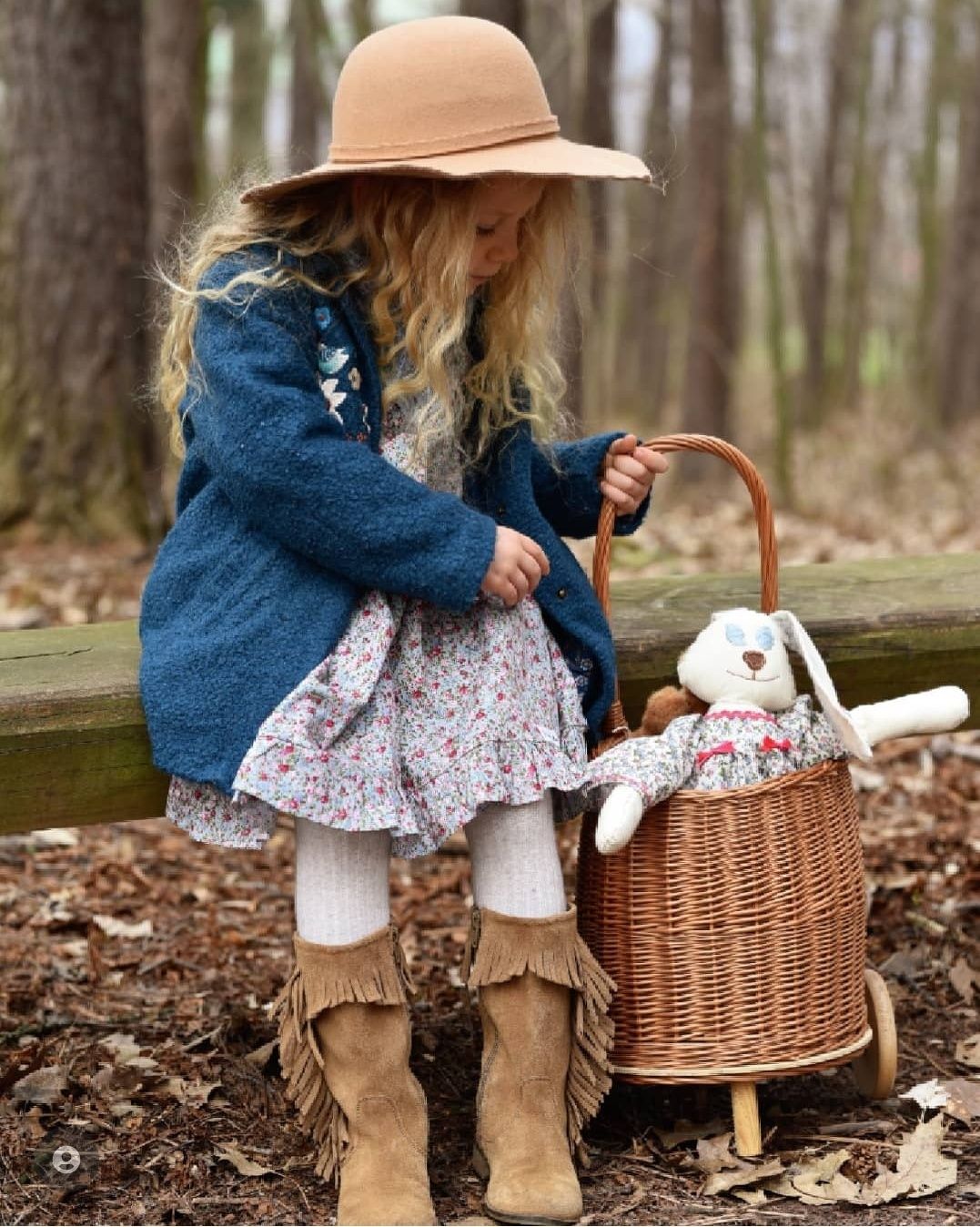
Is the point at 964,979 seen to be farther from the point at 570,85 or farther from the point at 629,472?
the point at 570,85

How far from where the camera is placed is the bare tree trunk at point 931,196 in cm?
1387

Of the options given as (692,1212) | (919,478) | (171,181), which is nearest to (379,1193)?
(692,1212)

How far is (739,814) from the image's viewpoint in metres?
2.42

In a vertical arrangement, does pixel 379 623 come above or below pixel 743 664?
above

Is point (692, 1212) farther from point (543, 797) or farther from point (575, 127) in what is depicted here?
point (575, 127)

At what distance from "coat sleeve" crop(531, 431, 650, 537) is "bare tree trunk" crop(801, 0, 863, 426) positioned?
44.0 feet

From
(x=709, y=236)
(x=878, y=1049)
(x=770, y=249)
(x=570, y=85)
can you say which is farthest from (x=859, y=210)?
(x=878, y=1049)

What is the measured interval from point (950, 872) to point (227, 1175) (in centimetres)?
200

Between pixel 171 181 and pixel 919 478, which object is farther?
pixel 919 478

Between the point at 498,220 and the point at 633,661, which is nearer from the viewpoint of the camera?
the point at 498,220

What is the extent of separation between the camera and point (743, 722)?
248 centimetres

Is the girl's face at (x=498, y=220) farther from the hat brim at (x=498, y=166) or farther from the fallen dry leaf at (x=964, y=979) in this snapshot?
the fallen dry leaf at (x=964, y=979)

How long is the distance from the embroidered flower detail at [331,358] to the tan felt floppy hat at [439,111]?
0.26 meters

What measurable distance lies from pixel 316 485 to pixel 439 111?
611 mm
